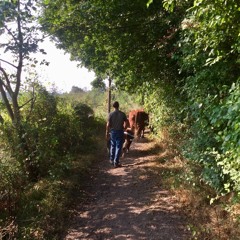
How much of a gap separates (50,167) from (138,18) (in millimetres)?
4376

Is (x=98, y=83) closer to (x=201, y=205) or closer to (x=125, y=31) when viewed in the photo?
(x=125, y=31)

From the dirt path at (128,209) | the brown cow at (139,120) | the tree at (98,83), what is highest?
the tree at (98,83)

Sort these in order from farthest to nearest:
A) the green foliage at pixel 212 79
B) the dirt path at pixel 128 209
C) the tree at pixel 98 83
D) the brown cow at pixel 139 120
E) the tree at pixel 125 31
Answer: the tree at pixel 98 83 → the brown cow at pixel 139 120 → the tree at pixel 125 31 → the dirt path at pixel 128 209 → the green foliage at pixel 212 79

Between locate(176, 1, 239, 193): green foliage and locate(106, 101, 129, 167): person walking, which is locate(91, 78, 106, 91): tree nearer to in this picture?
locate(106, 101, 129, 167): person walking

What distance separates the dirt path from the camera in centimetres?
455

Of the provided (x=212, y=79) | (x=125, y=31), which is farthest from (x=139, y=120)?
(x=212, y=79)

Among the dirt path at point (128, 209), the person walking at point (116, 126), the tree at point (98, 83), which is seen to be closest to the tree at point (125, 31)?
the person walking at point (116, 126)

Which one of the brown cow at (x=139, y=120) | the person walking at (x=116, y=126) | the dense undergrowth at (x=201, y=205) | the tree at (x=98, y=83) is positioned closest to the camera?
the dense undergrowth at (x=201, y=205)

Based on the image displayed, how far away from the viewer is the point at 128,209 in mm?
5312

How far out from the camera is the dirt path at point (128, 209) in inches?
179

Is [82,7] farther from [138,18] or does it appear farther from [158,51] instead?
[158,51]

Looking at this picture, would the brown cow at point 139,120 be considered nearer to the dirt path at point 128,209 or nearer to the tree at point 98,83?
the dirt path at point 128,209

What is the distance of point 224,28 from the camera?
407 cm

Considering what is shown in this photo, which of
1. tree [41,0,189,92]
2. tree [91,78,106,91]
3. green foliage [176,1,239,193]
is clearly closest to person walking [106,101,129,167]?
tree [41,0,189,92]
